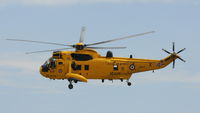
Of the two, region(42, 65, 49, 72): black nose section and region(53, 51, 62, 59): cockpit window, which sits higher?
region(53, 51, 62, 59): cockpit window

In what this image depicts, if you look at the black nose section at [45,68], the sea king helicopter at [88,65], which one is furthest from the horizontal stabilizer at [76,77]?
the black nose section at [45,68]

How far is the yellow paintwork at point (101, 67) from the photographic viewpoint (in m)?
60.6

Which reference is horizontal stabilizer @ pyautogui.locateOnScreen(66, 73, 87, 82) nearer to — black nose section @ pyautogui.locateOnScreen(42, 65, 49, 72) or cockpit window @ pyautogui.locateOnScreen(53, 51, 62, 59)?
cockpit window @ pyautogui.locateOnScreen(53, 51, 62, 59)

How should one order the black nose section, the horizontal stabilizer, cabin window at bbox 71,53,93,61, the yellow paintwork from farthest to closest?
the black nose section → cabin window at bbox 71,53,93,61 → the yellow paintwork → the horizontal stabilizer

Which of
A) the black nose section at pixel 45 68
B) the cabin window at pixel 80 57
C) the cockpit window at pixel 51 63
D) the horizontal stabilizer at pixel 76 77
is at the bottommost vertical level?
the horizontal stabilizer at pixel 76 77

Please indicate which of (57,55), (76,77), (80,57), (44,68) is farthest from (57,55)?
(76,77)

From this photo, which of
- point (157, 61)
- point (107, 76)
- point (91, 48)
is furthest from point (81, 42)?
point (157, 61)

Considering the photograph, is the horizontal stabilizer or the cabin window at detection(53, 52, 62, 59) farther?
the cabin window at detection(53, 52, 62, 59)

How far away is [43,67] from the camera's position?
202ft

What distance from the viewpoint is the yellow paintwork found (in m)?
60.6

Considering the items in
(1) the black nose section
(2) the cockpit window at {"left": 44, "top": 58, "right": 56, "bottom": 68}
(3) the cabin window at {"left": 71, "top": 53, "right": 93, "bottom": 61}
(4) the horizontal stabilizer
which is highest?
(3) the cabin window at {"left": 71, "top": 53, "right": 93, "bottom": 61}

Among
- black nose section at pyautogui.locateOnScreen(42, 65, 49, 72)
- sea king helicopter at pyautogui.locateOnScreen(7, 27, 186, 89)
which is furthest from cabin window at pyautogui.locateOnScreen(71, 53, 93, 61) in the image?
black nose section at pyautogui.locateOnScreen(42, 65, 49, 72)

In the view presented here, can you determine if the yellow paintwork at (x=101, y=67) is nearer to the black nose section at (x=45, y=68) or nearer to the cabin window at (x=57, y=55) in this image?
the cabin window at (x=57, y=55)

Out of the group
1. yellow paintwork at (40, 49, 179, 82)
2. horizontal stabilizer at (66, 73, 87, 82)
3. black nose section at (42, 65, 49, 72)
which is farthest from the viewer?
black nose section at (42, 65, 49, 72)
